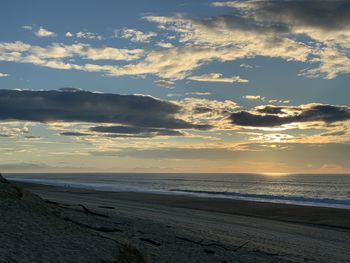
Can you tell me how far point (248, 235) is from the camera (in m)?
21.9

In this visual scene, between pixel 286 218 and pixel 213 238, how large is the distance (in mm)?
17573

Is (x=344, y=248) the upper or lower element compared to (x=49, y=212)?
lower

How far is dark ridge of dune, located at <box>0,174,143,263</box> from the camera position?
1020 centimetres

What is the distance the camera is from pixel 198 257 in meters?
14.6

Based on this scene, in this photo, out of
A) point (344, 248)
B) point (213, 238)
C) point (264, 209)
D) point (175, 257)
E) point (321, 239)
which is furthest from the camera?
point (264, 209)

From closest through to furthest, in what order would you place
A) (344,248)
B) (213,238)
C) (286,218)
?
(213,238), (344,248), (286,218)

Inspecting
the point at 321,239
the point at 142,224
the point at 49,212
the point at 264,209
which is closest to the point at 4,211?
the point at 49,212

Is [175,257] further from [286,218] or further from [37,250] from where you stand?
[286,218]

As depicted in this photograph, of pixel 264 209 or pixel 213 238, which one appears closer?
pixel 213 238

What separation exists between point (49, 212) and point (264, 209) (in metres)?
30.6

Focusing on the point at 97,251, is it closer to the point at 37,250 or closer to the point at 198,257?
the point at 37,250

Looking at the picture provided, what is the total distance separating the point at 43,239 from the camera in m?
11.4

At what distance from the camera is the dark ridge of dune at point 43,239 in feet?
33.5

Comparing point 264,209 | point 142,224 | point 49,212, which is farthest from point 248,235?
point 264,209
